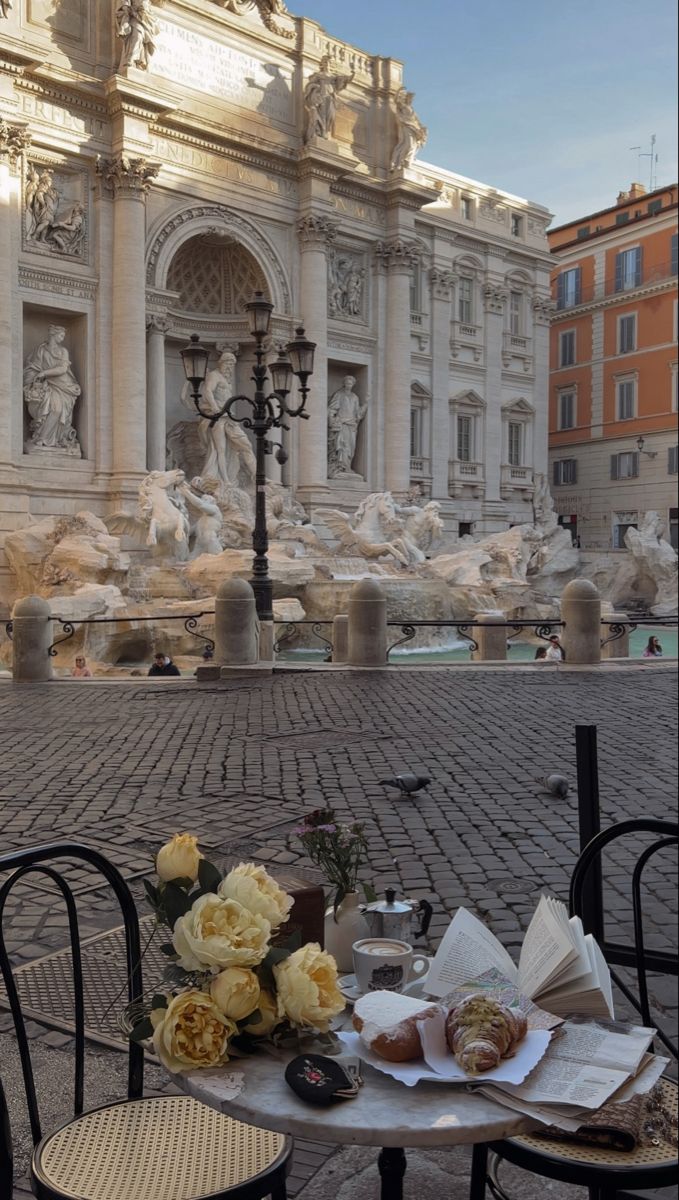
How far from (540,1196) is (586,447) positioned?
44961 millimetres

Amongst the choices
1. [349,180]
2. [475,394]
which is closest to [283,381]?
[349,180]

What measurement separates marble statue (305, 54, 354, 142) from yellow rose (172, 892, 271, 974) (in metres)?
32.9

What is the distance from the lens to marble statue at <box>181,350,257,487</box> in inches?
1162

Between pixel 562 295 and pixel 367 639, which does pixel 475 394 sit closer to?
pixel 562 295

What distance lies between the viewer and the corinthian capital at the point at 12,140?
2547cm

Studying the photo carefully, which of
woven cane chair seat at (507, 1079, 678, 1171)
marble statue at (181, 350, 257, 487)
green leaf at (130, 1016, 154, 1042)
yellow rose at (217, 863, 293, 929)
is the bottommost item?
woven cane chair seat at (507, 1079, 678, 1171)

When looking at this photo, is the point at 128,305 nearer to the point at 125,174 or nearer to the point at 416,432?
the point at 125,174

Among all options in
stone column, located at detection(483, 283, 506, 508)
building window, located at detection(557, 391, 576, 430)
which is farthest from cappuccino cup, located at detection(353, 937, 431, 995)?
building window, located at detection(557, 391, 576, 430)

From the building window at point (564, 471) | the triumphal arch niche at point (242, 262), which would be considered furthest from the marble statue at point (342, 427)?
the building window at point (564, 471)

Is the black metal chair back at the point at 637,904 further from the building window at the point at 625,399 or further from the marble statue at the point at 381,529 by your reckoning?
the building window at the point at 625,399

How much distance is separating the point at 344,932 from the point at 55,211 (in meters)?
27.8

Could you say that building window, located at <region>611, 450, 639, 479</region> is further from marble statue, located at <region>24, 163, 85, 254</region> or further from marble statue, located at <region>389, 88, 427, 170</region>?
marble statue, located at <region>24, 163, 85, 254</region>

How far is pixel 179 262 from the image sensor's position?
31641 millimetres

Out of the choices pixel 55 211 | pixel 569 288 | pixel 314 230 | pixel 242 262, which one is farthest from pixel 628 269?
pixel 55 211
